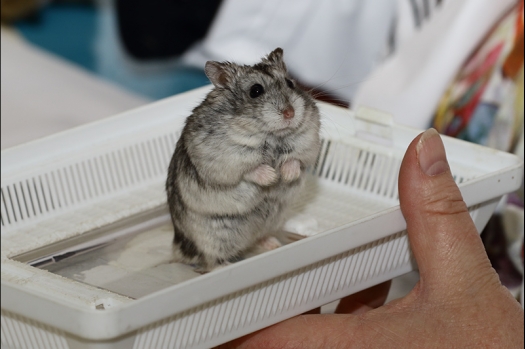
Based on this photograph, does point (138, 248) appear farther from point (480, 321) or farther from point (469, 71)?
point (469, 71)

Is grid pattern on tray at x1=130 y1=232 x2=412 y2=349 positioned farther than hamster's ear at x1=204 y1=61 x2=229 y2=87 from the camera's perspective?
No

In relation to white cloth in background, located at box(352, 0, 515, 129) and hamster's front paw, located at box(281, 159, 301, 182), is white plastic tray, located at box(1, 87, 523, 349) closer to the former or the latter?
hamster's front paw, located at box(281, 159, 301, 182)

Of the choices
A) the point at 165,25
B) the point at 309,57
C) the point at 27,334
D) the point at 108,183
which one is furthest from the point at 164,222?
the point at 165,25

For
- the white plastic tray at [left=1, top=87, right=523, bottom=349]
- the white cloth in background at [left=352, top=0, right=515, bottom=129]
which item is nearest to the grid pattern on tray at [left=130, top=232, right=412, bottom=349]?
the white plastic tray at [left=1, top=87, right=523, bottom=349]

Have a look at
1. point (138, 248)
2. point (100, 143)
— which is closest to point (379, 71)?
point (100, 143)

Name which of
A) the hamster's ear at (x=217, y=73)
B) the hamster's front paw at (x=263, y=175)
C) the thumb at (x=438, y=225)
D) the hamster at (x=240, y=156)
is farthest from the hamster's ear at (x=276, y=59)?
the thumb at (x=438, y=225)

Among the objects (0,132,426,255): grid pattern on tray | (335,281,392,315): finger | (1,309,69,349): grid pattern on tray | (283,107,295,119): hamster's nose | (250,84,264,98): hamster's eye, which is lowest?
(335,281,392,315): finger

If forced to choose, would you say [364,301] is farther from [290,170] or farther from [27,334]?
[27,334]
